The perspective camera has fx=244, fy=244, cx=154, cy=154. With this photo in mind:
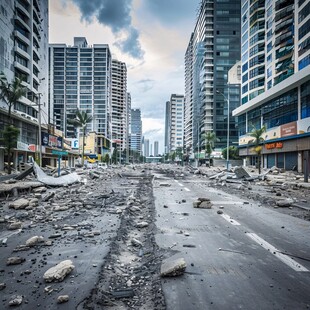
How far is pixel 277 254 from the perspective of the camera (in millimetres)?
4879

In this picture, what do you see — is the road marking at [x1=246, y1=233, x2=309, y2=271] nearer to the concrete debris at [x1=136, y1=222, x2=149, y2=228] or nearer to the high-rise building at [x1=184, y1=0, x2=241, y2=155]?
the concrete debris at [x1=136, y1=222, x2=149, y2=228]

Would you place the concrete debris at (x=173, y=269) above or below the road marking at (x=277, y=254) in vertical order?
above

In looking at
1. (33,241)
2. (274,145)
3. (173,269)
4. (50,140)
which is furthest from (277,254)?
(274,145)

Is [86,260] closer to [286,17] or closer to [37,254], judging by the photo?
[37,254]

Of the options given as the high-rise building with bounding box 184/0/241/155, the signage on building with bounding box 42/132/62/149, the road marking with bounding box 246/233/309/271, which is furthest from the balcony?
the high-rise building with bounding box 184/0/241/155

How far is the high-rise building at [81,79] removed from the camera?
5837 inches

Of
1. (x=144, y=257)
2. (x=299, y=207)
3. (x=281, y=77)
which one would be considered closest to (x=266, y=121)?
(x=281, y=77)

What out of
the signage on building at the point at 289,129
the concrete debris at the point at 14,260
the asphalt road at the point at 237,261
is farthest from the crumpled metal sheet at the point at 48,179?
the signage on building at the point at 289,129

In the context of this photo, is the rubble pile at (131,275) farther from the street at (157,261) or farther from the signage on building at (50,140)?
the signage on building at (50,140)

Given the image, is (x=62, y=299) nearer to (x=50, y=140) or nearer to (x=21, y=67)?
(x=50, y=140)

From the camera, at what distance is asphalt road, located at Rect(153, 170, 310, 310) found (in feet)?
10.6

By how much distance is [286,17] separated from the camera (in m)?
48.6

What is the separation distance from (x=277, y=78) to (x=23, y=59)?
2166 inches

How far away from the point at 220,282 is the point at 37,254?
357 centimetres
